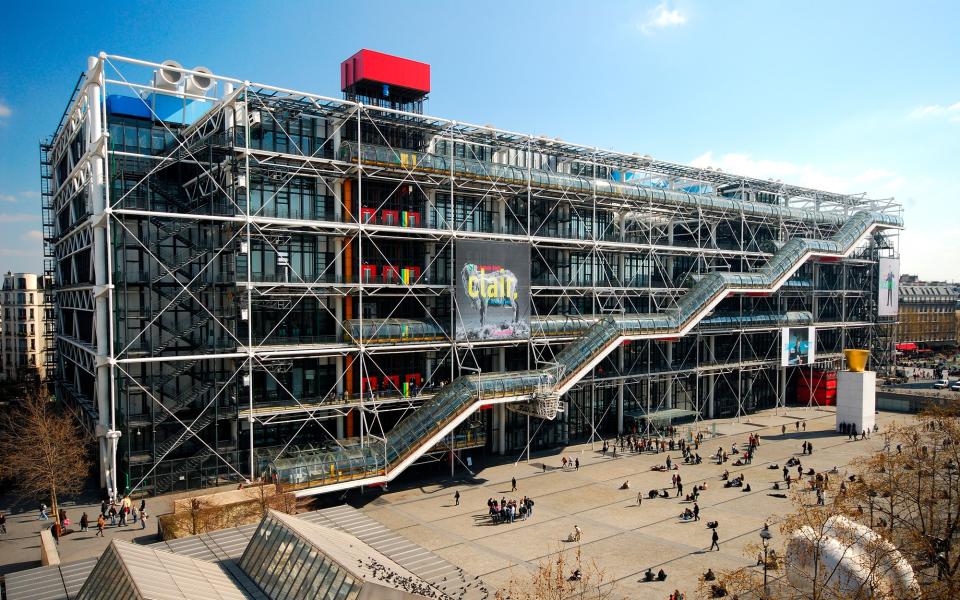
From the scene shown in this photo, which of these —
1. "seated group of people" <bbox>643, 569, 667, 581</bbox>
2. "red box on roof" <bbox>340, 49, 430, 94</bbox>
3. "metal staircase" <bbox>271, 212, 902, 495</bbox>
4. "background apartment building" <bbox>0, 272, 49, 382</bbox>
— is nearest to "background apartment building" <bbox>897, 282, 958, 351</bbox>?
"metal staircase" <bbox>271, 212, 902, 495</bbox>

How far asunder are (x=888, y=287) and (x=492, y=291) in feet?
152

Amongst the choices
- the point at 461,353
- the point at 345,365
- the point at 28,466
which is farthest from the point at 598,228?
the point at 28,466

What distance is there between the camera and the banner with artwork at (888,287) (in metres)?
63.8

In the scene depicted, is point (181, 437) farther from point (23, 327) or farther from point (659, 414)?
point (23, 327)

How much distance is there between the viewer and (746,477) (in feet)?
118

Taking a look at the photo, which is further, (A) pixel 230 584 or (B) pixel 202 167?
(B) pixel 202 167

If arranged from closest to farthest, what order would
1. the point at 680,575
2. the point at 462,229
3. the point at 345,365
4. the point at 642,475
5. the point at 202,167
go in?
the point at 680,575 < the point at 202,167 < the point at 345,365 < the point at 642,475 < the point at 462,229

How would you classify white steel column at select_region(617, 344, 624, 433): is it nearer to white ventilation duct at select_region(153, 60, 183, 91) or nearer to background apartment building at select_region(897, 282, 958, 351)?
white ventilation duct at select_region(153, 60, 183, 91)

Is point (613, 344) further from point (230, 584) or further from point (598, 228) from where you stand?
point (230, 584)

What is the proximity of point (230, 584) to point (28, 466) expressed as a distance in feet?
49.7

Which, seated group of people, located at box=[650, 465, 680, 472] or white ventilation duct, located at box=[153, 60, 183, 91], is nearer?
white ventilation duct, located at box=[153, 60, 183, 91]

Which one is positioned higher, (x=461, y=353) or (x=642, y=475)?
(x=461, y=353)

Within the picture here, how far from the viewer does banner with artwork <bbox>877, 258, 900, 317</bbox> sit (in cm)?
6375

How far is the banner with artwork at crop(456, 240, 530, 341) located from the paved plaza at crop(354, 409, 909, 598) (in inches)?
302
